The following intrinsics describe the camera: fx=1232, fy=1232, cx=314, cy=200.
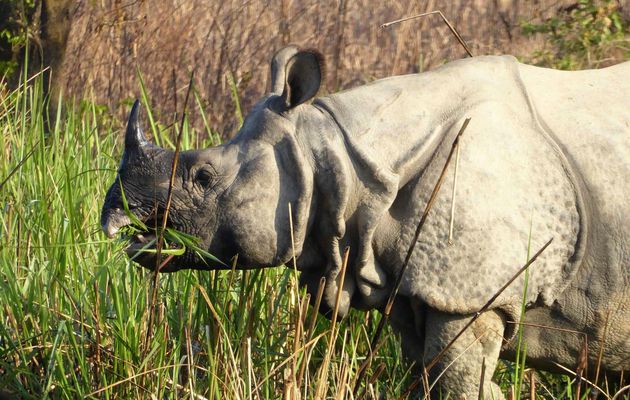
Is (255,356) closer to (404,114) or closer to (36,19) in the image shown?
(404,114)

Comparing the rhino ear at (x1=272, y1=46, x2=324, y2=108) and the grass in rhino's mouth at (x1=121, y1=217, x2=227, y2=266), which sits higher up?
the rhino ear at (x1=272, y1=46, x2=324, y2=108)

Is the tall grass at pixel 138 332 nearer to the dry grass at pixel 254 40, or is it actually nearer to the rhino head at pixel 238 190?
the rhino head at pixel 238 190

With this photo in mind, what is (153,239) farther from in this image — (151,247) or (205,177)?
(205,177)

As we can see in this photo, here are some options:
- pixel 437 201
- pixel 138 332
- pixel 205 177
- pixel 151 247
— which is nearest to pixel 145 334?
pixel 138 332

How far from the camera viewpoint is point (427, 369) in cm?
349

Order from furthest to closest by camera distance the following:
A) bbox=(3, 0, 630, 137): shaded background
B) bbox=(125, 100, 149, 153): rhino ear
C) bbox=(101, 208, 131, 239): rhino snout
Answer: bbox=(3, 0, 630, 137): shaded background < bbox=(125, 100, 149, 153): rhino ear < bbox=(101, 208, 131, 239): rhino snout

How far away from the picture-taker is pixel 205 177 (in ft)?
12.4

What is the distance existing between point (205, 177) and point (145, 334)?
0.68 m

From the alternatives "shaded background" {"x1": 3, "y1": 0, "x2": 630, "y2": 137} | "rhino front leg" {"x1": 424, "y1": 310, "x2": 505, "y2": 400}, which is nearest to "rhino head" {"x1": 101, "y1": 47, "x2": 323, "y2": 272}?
"rhino front leg" {"x1": 424, "y1": 310, "x2": 505, "y2": 400}

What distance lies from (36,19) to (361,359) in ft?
17.1

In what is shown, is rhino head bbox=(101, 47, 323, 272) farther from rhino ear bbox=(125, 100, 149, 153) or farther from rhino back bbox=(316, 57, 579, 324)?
rhino back bbox=(316, 57, 579, 324)

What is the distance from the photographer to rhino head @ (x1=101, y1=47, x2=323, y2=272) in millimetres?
3709

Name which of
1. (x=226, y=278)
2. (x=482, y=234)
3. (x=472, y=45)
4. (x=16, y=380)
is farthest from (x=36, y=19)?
(x=482, y=234)

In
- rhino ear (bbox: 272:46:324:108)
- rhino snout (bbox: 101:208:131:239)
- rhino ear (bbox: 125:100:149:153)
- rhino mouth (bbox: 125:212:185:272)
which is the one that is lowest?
rhino mouth (bbox: 125:212:185:272)
